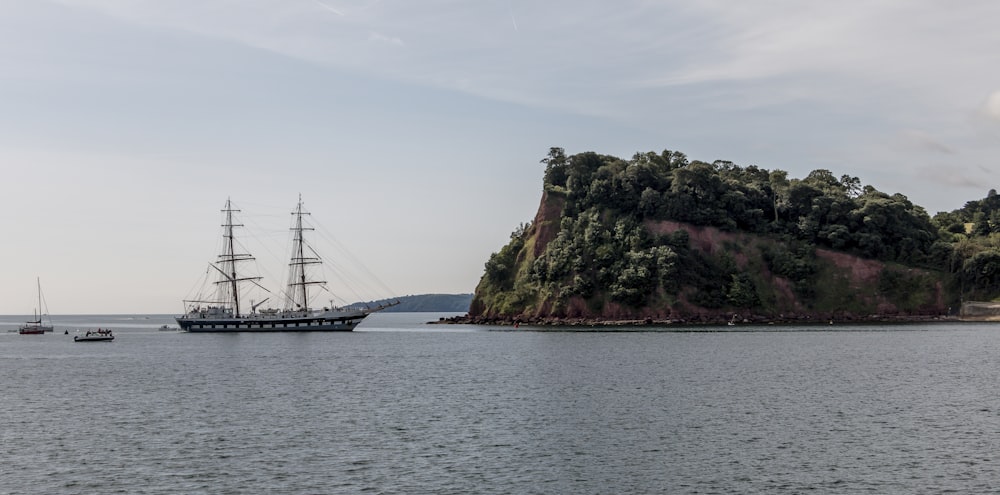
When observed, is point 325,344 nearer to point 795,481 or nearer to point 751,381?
point 751,381

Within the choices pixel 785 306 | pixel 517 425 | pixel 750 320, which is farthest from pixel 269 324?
pixel 517 425

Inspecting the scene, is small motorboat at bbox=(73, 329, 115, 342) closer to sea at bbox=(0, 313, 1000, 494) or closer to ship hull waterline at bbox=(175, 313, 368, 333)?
ship hull waterline at bbox=(175, 313, 368, 333)

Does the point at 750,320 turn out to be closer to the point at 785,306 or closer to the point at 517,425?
the point at 785,306

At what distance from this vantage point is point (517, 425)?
53875mm

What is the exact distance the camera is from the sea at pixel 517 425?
39406 mm


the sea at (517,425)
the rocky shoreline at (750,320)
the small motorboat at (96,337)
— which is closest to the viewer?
the sea at (517,425)

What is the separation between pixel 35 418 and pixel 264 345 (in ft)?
287

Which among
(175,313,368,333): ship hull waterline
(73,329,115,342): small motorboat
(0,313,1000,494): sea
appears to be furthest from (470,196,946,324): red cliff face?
(73,329,115,342): small motorboat

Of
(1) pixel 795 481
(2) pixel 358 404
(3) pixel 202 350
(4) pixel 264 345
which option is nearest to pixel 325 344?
(4) pixel 264 345

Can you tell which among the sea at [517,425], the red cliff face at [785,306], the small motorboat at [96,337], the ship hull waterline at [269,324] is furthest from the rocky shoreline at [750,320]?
the small motorboat at [96,337]

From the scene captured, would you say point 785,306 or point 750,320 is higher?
point 785,306

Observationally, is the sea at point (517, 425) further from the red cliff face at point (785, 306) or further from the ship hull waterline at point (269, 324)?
the red cliff face at point (785, 306)

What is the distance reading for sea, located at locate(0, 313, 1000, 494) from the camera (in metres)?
39.4

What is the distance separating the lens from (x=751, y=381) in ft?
247
